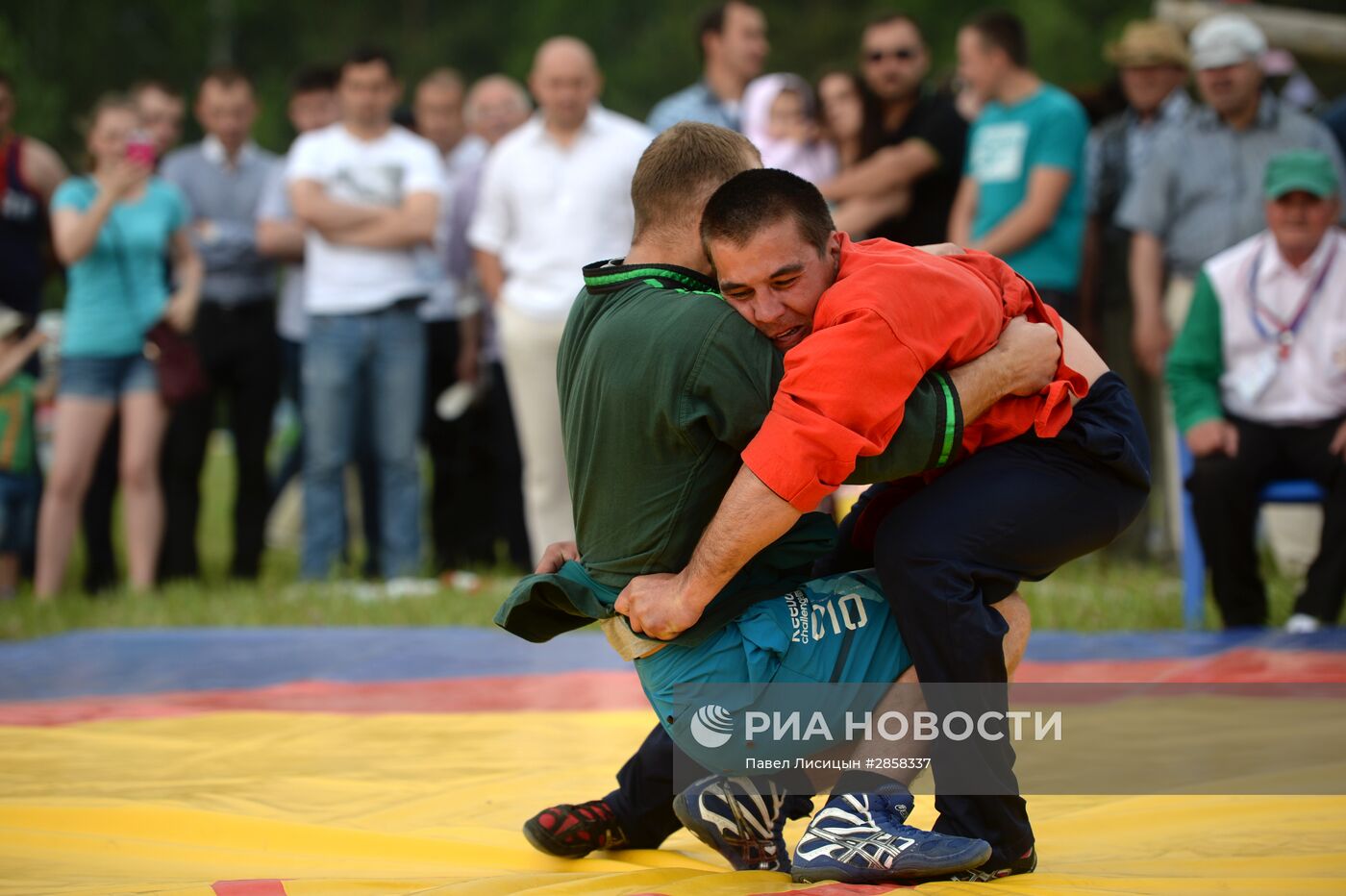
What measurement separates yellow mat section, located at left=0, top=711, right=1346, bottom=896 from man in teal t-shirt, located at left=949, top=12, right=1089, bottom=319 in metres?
3.22

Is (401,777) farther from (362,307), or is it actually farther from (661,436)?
(362,307)

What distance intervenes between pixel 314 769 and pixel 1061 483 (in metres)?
1.95

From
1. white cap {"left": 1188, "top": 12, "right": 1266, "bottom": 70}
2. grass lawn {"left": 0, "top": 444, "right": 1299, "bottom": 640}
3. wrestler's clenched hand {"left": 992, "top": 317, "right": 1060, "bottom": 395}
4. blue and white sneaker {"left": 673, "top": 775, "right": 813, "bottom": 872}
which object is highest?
white cap {"left": 1188, "top": 12, "right": 1266, "bottom": 70}

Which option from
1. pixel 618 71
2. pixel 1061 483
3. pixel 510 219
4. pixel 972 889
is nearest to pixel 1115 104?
pixel 510 219

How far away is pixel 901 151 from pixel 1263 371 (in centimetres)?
196

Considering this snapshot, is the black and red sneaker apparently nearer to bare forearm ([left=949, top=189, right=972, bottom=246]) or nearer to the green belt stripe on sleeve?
the green belt stripe on sleeve

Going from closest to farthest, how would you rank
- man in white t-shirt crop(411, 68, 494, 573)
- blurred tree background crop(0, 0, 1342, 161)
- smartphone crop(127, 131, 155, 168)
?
smartphone crop(127, 131, 155, 168) < man in white t-shirt crop(411, 68, 494, 573) < blurred tree background crop(0, 0, 1342, 161)

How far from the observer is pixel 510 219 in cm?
748

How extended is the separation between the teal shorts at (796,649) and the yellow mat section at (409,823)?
352 mm

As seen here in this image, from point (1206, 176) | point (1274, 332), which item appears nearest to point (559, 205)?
point (1206, 176)

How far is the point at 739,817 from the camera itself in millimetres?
2984

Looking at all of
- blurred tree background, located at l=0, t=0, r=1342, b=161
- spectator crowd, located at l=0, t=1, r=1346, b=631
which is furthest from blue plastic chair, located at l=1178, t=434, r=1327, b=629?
blurred tree background, located at l=0, t=0, r=1342, b=161

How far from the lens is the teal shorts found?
295cm

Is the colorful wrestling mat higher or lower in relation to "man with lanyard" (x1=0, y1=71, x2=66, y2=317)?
lower
